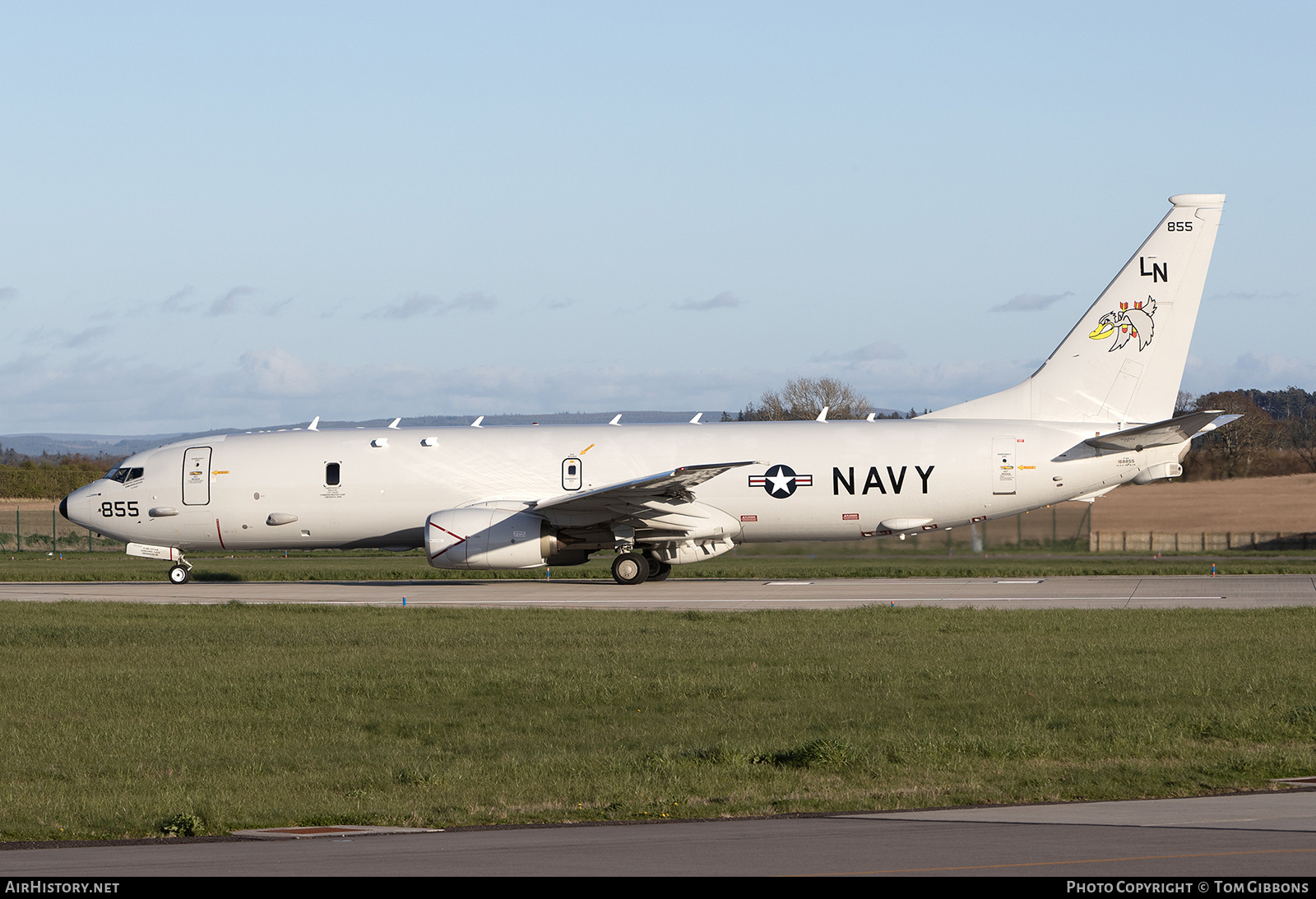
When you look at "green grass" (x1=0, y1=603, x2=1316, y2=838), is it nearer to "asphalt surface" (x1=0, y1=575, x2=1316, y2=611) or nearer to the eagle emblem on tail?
"asphalt surface" (x1=0, y1=575, x2=1316, y2=611)

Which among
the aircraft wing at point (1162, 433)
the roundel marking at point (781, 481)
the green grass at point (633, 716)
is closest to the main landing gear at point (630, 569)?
the roundel marking at point (781, 481)

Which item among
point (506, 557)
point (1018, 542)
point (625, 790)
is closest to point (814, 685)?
point (625, 790)

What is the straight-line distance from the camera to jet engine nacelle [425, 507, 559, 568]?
28375 millimetres

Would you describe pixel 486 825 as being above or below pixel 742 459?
below

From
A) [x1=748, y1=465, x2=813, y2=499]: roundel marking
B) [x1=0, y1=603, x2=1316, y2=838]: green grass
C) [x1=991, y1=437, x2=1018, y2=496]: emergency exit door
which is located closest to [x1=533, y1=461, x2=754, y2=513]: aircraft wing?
[x1=748, y1=465, x2=813, y2=499]: roundel marking

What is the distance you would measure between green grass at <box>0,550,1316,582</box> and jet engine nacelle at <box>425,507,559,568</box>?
207 inches

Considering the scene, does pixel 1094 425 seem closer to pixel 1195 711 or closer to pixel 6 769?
pixel 1195 711

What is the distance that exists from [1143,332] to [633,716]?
2098cm

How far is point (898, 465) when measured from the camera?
2953cm

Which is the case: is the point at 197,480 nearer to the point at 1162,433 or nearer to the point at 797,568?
the point at 797,568

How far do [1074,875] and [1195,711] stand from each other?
7.21 meters

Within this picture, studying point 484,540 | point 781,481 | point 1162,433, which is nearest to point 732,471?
point 781,481

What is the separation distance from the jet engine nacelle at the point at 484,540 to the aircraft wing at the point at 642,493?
0.59 m

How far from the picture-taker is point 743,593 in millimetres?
27750
